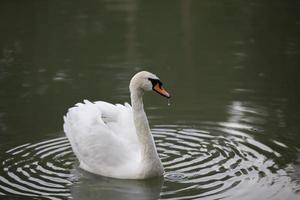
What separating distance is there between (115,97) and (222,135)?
106 inches

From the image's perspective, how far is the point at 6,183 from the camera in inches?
334

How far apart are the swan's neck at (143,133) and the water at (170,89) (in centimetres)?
34

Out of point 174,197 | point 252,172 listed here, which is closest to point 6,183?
point 174,197

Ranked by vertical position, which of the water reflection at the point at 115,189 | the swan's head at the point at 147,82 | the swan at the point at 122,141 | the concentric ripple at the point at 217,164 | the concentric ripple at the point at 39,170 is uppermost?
the swan's head at the point at 147,82

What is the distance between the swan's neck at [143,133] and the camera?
8.45 metres

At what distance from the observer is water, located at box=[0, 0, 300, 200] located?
846cm

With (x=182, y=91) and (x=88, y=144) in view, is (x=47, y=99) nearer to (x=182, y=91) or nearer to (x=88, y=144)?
(x=182, y=91)

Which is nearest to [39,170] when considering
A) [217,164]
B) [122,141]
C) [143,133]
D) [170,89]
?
[122,141]

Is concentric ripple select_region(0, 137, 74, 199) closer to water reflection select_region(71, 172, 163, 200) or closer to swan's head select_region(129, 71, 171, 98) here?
water reflection select_region(71, 172, 163, 200)

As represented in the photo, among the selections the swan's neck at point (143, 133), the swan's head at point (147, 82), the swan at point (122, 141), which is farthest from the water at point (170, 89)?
the swan's head at point (147, 82)

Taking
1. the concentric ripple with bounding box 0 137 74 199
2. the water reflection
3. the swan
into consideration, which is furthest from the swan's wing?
the concentric ripple with bounding box 0 137 74 199

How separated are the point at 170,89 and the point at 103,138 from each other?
426 cm

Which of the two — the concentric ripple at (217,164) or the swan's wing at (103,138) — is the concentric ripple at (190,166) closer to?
the concentric ripple at (217,164)

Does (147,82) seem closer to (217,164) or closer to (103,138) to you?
(103,138)
